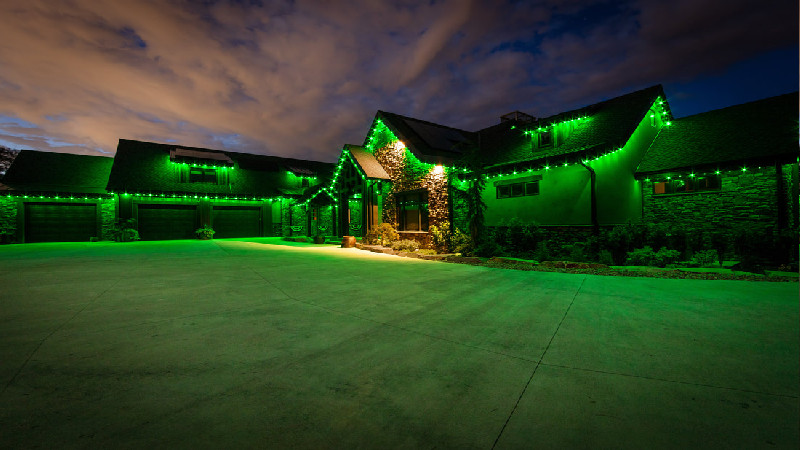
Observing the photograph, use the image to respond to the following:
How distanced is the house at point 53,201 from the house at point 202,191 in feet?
5.96

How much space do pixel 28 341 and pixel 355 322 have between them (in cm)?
335

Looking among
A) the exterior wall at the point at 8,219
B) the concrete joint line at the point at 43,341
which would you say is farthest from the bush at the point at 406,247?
the exterior wall at the point at 8,219

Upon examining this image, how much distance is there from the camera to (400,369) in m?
2.76

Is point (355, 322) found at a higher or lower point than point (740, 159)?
lower

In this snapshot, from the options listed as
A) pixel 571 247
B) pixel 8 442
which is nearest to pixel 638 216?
pixel 571 247

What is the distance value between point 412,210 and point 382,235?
2082 millimetres

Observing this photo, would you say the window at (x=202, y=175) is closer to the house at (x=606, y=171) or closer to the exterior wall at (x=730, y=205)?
the house at (x=606, y=171)

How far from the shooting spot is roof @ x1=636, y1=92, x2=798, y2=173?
10094 mm

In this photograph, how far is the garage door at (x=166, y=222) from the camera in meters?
22.5

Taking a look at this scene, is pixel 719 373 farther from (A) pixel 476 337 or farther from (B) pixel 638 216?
(B) pixel 638 216

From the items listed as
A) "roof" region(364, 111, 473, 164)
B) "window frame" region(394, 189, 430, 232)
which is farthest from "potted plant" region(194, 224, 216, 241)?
"window frame" region(394, 189, 430, 232)

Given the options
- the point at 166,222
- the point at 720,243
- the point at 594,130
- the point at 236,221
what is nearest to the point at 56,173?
the point at 166,222

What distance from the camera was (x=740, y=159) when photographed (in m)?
9.99

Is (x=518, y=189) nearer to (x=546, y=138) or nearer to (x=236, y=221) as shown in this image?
(x=546, y=138)
